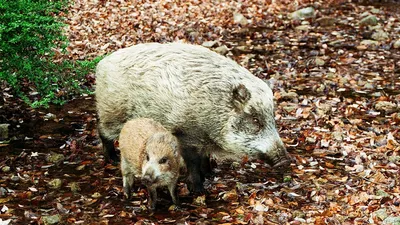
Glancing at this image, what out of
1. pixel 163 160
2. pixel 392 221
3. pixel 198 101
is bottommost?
pixel 392 221

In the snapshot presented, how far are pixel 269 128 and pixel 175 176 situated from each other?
3.52ft

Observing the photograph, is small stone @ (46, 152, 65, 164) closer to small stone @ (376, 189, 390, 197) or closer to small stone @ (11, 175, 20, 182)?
small stone @ (11, 175, 20, 182)

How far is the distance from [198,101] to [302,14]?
984 centimetres

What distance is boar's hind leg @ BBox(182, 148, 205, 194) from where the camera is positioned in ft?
20.9

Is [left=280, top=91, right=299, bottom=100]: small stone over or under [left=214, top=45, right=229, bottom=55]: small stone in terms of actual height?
under

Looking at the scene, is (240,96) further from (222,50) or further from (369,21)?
(369,21)

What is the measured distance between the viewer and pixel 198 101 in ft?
20.3

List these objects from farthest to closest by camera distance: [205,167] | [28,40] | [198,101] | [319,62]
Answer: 1. [319,62]
2. [28,40]
3. [205,167]
4. [198,101]

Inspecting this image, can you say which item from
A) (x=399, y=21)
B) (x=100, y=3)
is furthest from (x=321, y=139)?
(x=100, y=3)

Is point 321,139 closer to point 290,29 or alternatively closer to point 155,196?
point 155,196

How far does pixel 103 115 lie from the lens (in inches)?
276

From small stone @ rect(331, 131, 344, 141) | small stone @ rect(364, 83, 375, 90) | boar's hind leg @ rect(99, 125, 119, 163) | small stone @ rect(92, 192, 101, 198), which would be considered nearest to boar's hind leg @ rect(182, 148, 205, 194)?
small stone @ rect(92, 192, 101, 198)

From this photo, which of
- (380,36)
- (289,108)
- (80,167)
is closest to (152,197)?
(80,167)

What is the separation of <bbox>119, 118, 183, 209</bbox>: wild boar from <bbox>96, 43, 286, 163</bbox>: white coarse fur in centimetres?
25
